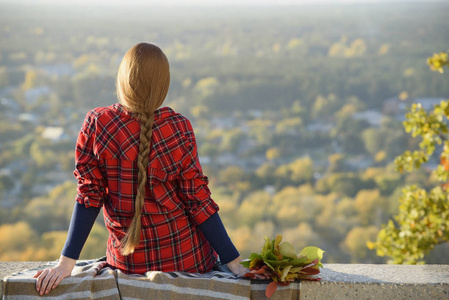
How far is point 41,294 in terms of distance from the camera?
1387 millimetres

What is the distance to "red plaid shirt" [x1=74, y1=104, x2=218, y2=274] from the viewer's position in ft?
4.71

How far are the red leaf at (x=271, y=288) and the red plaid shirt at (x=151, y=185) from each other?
261 millimetres

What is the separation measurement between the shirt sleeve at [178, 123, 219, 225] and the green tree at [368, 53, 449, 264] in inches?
50.9

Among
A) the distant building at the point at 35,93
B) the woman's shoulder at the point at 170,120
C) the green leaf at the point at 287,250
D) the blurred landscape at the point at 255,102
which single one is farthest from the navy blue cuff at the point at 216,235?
the distant building at the point at 35,93

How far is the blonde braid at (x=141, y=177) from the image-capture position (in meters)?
1.41

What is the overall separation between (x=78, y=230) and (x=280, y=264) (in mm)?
599

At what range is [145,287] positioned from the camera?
1.42m

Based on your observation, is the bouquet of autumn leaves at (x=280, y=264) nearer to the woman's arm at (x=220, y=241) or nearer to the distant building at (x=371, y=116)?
the woman's arm at (x=220, y=241)

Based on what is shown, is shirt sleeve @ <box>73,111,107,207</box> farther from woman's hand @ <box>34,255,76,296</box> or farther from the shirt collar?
woman's hand @ <box>34,255,76,296</box>

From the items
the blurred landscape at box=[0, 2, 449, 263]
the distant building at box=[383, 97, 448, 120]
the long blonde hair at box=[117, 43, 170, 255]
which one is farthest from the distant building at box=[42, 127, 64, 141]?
the long blonde hair at box=[117, 43, 170, 255]

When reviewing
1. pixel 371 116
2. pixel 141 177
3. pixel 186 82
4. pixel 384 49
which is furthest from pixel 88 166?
pixel 384 49

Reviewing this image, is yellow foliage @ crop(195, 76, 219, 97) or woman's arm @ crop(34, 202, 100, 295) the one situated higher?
yellow foliage @ crop(195, 76, 219, 97)

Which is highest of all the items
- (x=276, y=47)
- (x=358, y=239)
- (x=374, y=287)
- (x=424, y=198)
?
(x=276, y=47)

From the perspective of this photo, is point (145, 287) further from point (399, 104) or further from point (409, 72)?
point (409, 72)
